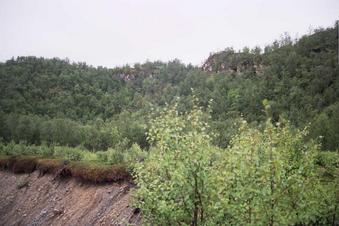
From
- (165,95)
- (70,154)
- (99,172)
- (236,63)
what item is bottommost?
(99,172)

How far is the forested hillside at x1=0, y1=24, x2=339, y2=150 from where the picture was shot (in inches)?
4043

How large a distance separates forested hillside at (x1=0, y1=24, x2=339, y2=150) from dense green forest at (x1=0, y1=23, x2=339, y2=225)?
16.0 inches

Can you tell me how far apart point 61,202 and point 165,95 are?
129859 millimetres

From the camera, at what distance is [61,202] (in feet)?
138

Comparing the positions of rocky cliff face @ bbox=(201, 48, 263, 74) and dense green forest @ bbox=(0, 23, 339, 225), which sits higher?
rocky cliff face @ bbox=(201, 48, 263, 74)

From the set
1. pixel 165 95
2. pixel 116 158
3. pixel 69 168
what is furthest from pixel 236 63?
pixel 69 168

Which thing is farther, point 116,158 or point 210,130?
point 210,130

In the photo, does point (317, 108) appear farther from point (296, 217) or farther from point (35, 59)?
point (35, 59)

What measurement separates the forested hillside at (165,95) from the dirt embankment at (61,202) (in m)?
20.4

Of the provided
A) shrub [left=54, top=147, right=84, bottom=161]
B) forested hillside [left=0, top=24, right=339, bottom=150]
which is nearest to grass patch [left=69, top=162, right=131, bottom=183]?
shrub [left=54, top=147, right=84, bottom=161]

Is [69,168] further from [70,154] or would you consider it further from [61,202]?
[70,154]

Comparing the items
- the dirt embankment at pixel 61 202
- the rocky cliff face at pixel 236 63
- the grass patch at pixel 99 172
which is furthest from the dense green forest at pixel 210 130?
the dirt embankment at pixel 61 202

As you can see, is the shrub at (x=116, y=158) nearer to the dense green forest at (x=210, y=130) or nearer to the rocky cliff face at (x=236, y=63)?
the dense green forest at (x=210, y=130)

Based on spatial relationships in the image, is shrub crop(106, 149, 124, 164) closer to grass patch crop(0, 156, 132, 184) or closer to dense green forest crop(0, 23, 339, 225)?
dense green forest crop(0, 23, 339, 225)
